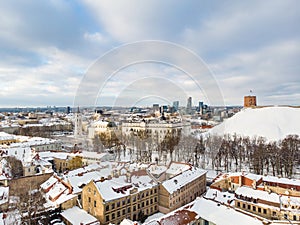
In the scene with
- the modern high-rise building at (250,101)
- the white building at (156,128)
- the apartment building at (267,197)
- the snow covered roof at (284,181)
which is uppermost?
the modern high-rise building at (250,101)

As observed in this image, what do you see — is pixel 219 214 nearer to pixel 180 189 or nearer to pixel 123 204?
pixel 180 189

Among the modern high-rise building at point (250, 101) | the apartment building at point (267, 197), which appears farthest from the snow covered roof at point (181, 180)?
the modern high-rise building at point (250, 101)

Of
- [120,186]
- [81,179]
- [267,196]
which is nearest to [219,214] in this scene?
[267,196]

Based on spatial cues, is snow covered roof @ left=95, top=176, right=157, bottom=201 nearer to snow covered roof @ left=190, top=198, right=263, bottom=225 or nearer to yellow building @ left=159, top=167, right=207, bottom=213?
yellow building @ left=159, top=167, right=207, bottom=213

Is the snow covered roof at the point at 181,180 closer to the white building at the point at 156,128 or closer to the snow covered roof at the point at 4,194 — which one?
the snow covered roof at the point at 4,194

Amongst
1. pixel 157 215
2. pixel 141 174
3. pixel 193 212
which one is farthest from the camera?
pixel 141 174

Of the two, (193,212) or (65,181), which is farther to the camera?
(65,181)

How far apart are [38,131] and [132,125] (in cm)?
2295

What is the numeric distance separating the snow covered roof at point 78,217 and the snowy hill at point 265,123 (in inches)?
1134

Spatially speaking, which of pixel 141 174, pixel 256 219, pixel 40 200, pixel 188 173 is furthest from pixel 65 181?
pixel 256 219

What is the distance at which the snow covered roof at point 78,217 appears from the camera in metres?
11.0

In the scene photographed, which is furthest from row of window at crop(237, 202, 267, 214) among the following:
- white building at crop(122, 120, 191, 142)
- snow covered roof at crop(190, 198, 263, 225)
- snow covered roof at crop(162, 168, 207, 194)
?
white building at crop(122, 120, 191, 142)

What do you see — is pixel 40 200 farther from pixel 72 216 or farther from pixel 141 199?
pixel 141 199

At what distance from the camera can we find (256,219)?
9.55 meters
